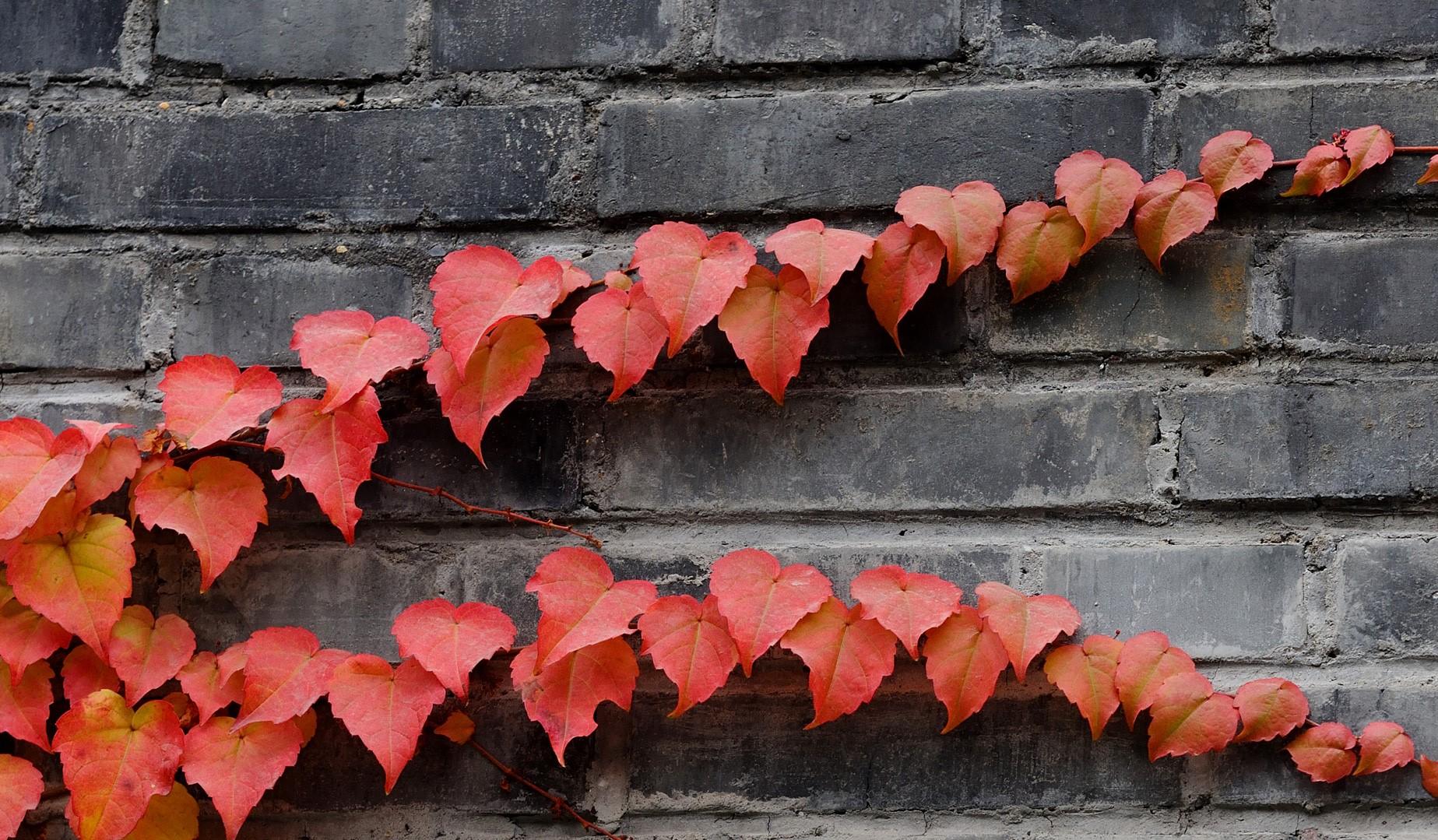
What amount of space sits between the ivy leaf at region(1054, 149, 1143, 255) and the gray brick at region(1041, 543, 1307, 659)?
0.27 meters

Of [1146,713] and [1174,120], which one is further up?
[1174,120]

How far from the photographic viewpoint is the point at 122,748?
86 cm

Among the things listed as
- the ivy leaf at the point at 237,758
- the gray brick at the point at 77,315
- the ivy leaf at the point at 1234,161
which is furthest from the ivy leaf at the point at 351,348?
the ivy leaf at the point at 1234,161

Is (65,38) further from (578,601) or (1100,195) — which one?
(1100,195)

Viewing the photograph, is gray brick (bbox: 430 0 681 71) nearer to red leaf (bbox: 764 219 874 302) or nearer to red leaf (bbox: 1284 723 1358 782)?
red leaf (bbox: 764 219 874 302)

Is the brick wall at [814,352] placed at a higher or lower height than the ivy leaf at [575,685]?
higher

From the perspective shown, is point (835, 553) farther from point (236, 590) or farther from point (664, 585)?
point (236, 590)

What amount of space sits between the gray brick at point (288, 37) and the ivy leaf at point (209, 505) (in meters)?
0.37

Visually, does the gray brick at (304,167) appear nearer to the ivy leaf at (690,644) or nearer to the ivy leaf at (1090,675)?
the ivy leaf at (690,644)

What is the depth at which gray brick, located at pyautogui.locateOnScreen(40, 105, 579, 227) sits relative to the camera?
Result: 36.6 inches

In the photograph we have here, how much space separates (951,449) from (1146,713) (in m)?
0.28

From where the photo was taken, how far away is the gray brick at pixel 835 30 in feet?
3.00

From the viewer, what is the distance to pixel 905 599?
85 cm

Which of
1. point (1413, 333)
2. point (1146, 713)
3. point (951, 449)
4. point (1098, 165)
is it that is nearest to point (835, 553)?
point (951, 449)
